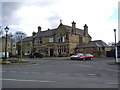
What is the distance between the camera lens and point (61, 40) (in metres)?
60.9

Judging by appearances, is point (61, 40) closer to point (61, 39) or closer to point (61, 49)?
point (61, 39)

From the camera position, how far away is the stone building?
193ft

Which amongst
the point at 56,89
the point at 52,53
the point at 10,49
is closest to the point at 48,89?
the point at 56,89

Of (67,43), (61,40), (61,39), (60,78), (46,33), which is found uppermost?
(46,33)

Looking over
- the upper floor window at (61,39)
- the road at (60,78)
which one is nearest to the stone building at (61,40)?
the upper floor window at (61,39)

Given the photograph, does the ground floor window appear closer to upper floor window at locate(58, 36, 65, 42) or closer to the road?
upper floor window at locate(58, 36, 65, 42)

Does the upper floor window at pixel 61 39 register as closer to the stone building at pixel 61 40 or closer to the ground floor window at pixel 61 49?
the stone building at pixel 61 40

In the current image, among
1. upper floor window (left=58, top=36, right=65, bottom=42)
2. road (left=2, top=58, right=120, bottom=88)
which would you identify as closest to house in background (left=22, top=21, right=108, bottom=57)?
upper floor window (left=58, top=36, right=65, bottom=42)

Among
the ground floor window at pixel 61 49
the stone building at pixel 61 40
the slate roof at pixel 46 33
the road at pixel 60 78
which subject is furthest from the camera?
the slate roof at pixel 46 33

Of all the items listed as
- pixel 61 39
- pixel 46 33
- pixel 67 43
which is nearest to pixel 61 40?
pixel 61 39

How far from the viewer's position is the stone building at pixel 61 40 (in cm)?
5891

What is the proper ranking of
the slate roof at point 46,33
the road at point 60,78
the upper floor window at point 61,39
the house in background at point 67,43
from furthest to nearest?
the slate roof at point 46,33
the upper floor window at point 61,39
the house in background at point 67,43
the road at point 60,78

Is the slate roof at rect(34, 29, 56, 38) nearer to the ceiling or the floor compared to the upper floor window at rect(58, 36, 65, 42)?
nearer to the ceiling

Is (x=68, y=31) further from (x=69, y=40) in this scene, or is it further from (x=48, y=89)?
(x=48, y=89)
